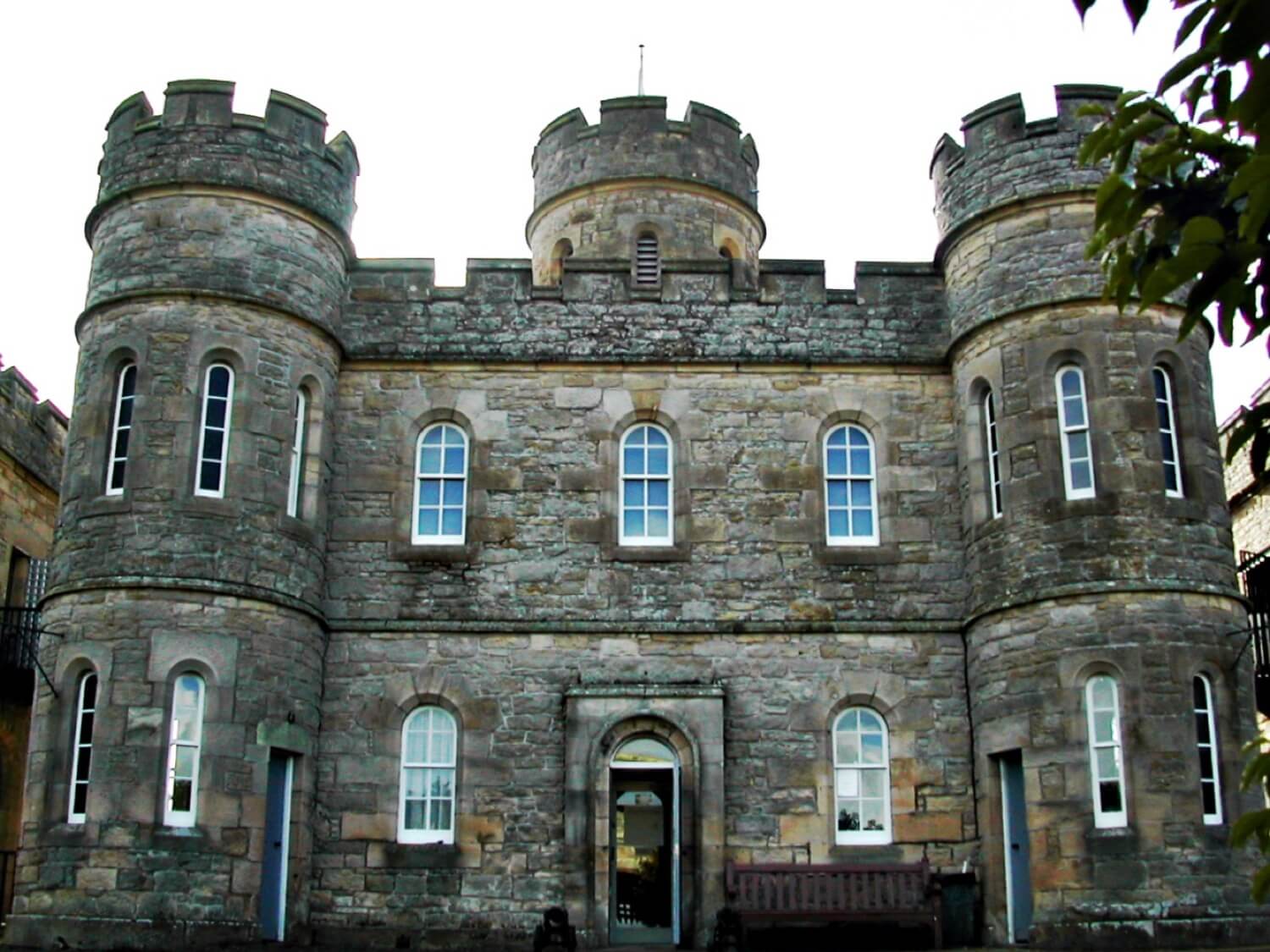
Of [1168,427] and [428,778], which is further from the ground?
[1168,427]

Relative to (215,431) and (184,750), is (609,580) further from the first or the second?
(184,750)

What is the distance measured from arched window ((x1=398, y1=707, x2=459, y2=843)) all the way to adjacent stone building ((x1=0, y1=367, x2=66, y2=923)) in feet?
18.8

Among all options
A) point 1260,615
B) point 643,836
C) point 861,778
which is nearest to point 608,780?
point 643,836

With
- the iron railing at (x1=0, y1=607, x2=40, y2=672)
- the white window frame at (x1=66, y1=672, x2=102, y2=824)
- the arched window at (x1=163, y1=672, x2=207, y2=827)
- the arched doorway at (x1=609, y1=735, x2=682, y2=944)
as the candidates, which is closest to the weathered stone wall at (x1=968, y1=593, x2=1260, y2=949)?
the arched doorway at (x1=609, y1=735, x2=682, y2=944)

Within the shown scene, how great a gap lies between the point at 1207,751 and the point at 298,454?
10554mm

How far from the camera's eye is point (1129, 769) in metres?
15.4

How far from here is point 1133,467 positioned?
16.3 metres

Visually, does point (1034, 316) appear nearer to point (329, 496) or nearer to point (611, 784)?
point (611, 784)

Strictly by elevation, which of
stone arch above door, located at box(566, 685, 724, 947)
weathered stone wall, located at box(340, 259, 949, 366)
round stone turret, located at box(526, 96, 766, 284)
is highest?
round stone turret, located at box(526, 96, 766, 284)

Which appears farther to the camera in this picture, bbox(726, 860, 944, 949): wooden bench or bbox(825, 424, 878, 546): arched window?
bbox(825, 424, 878, 546): arched window

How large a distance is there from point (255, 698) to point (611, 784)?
411cm

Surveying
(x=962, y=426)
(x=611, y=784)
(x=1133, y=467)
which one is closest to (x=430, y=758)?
(x=611, y=784)

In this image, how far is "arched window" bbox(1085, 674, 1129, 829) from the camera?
1548 centimetres

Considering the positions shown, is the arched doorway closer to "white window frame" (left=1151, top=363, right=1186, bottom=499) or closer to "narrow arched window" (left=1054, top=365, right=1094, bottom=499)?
"narrow arched window" (left=1054, top=365, right=1094, bottom=499)
